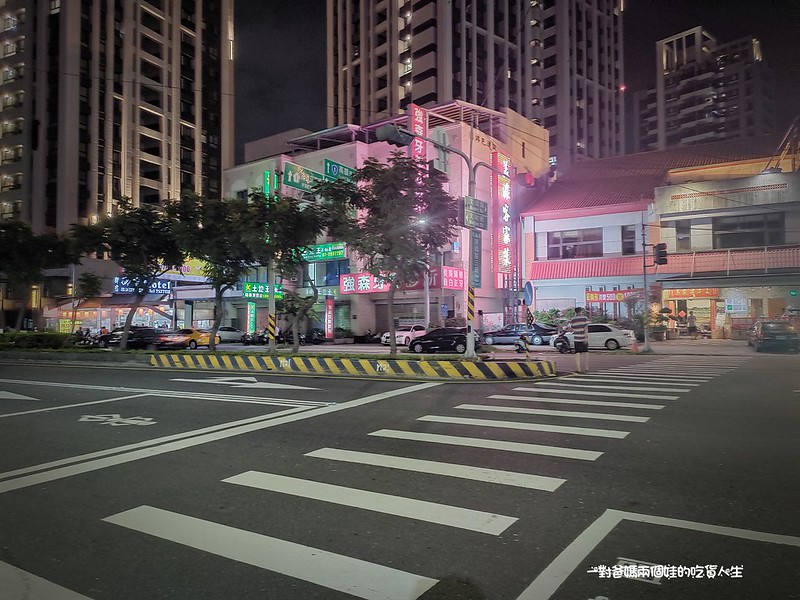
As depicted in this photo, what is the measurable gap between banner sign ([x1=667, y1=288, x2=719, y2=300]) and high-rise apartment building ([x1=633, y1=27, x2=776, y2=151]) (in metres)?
76.0

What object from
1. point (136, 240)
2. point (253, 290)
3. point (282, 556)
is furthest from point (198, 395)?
point (253, 290)

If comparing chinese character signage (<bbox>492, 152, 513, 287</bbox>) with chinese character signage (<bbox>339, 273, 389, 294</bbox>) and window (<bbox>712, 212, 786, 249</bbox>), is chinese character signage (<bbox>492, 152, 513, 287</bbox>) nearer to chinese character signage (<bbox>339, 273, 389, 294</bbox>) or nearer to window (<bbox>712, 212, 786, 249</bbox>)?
chinese character signage (<bbox>339, 273, 389, 294</bbox>)

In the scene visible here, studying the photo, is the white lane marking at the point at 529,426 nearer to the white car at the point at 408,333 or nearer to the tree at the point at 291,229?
the tree at the point at 291,229

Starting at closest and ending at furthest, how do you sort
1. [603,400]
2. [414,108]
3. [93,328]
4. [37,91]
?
[603,400] < [414,108] < [93,328] < [37,91]

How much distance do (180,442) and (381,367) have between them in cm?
830

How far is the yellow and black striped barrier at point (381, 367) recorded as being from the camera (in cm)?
1437

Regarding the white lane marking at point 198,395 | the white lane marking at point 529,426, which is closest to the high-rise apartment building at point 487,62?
the white lane marking at point 198,395

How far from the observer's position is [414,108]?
3731 cm

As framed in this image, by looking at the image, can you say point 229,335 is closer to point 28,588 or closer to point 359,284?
point 359,284

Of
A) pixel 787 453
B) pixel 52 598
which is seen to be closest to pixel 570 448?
pixel 787 453

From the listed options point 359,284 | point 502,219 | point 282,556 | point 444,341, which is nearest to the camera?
point 282,556

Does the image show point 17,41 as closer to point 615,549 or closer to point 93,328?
point 93,328

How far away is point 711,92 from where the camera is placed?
98062mm

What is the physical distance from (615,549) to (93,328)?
53671 mm
